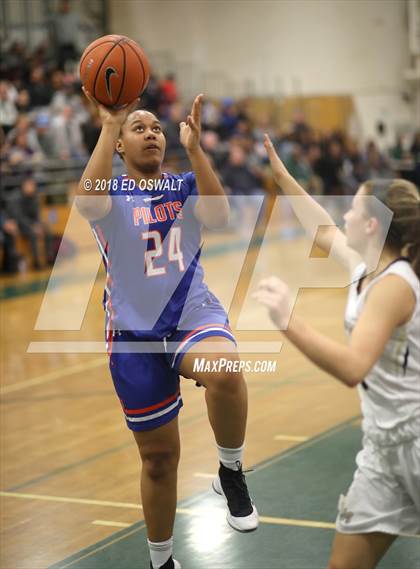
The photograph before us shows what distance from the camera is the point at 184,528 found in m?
5.61

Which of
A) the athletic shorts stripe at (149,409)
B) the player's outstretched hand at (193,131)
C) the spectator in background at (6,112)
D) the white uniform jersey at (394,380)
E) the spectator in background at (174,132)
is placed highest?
the player's outstretched hand at (193,131)

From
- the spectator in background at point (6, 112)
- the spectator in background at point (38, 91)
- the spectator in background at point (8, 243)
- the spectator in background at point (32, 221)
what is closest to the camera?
the spectator in background at point (8, 243)

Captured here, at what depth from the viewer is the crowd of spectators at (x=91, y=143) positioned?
1633 centimetres

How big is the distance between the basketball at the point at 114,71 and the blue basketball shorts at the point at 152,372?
3.40ft

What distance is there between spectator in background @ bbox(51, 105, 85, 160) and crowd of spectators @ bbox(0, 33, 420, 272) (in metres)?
0.02

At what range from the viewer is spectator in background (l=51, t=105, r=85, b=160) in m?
18.4

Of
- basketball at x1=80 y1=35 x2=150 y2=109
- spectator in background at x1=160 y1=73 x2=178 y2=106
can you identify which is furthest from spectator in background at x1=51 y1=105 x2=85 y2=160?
basketball at x1=80 y1=35 x2=150 y2=109

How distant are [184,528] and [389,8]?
82.5 ft

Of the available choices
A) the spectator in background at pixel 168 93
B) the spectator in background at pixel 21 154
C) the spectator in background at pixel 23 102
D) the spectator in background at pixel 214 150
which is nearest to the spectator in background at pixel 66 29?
the spectator in background at pixel 168 93

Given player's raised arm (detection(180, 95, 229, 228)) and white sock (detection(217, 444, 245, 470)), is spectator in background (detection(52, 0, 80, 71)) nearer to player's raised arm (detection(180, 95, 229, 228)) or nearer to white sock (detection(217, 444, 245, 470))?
player's raised arm (detection(180, 95, 229, 228))

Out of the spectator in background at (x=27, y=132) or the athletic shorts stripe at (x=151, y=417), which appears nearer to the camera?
the athletic shorts stripe at (x=151, y=417)

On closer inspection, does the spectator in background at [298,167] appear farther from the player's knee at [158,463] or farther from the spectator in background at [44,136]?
the player's knee at [158,463]

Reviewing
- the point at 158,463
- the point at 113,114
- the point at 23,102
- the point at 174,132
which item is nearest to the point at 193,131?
the point at 113,114

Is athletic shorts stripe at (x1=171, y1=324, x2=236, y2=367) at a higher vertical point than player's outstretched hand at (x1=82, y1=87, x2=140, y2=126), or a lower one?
lower
